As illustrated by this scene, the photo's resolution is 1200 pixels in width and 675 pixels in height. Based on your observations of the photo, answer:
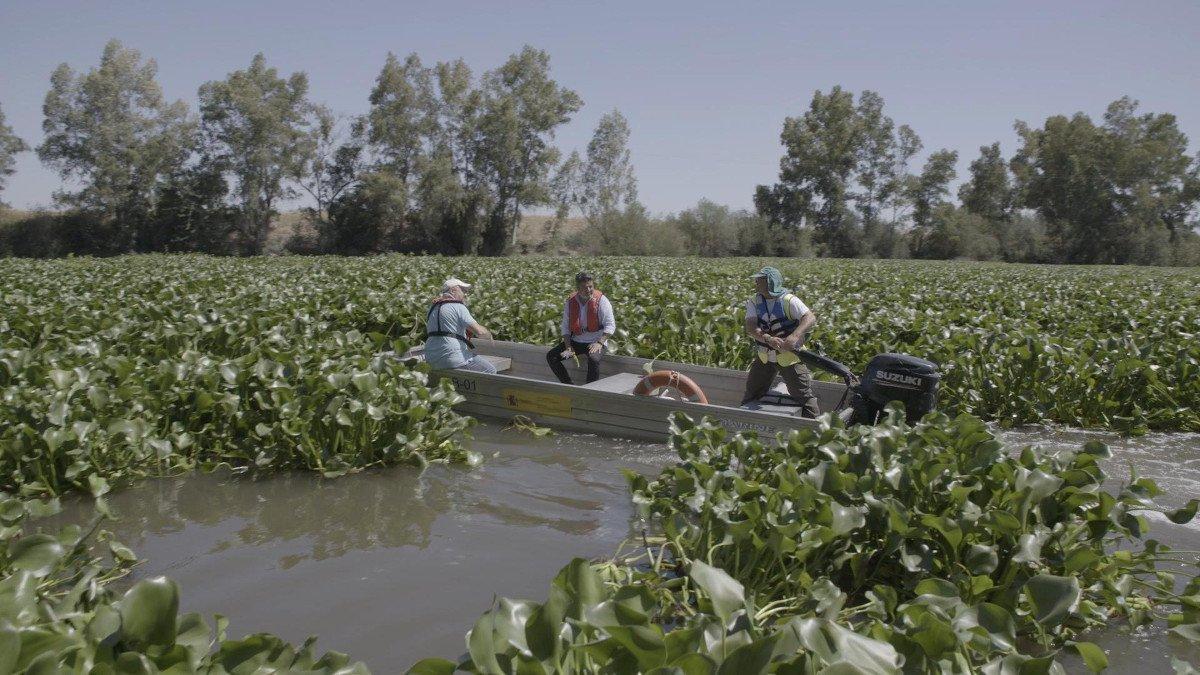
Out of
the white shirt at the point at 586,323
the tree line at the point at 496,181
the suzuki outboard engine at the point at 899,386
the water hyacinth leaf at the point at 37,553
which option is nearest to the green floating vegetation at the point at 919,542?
the suzuki outboard engine at the point at 899,386

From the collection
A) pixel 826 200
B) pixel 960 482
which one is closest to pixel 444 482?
pixel 960 482

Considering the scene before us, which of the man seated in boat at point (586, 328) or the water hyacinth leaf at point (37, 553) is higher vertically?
the man seated in boat at point (586, 328)

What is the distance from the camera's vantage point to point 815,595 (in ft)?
11.2

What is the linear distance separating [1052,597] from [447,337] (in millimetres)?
6470

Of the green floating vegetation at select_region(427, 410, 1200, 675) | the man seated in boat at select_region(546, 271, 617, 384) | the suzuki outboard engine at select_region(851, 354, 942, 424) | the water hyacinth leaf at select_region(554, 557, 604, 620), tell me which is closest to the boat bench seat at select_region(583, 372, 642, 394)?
the man seated in boat at select_region(546, 271, 617, 384)

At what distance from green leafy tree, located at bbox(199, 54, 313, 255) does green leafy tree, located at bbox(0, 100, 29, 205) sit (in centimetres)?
1144

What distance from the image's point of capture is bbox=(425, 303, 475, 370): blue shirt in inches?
333

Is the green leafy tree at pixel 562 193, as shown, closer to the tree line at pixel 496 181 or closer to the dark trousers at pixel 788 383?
the tree line at pixel 496 181

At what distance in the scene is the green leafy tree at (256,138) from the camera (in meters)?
50.6

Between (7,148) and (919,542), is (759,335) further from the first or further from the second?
(7,148)

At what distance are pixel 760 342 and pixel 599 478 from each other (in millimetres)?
1863

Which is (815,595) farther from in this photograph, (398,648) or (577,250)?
(577,250)

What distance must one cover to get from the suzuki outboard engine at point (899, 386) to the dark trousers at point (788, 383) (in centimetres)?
55

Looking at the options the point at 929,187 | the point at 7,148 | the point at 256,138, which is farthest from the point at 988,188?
the point at 7,148
